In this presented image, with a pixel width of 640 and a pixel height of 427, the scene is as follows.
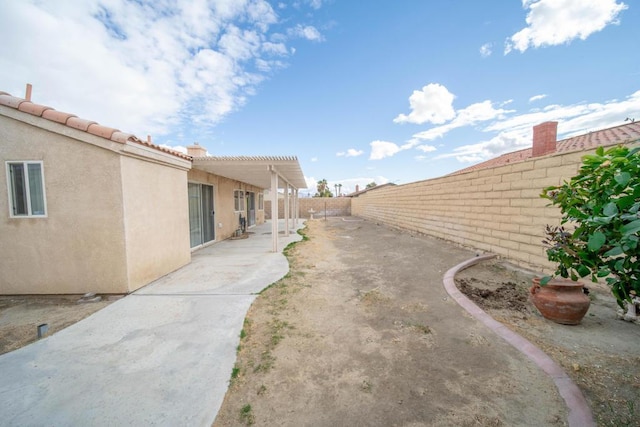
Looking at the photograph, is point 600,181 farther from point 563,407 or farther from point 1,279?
point 1,279

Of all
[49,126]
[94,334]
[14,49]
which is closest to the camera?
[94,334]

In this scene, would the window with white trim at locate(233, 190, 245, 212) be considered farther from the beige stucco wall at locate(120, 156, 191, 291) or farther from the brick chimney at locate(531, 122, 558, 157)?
the brick chimney at locate(531, 122, 558, 157)

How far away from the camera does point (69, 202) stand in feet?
13.6

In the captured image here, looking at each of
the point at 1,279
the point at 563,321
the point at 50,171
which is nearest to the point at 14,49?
the point at 50,171

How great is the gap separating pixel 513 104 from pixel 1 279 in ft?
56.2

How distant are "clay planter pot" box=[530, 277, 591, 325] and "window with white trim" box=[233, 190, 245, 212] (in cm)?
1115

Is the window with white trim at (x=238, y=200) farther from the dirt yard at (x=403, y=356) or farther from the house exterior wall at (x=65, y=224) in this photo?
the dirt yard at (x=403, y=356)

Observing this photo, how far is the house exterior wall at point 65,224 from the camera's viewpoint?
4094 mm

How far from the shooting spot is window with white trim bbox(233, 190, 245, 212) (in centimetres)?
1175

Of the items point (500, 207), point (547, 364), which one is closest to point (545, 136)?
point (500, 207)

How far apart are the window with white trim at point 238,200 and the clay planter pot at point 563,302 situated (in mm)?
11147

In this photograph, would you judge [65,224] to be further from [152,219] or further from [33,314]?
[33,314]

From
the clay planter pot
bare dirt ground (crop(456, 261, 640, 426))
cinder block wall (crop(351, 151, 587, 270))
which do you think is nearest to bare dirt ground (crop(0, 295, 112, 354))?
bare dirt ground (crop(456, 261, 640, 426))

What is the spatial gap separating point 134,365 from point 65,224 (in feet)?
10.9
